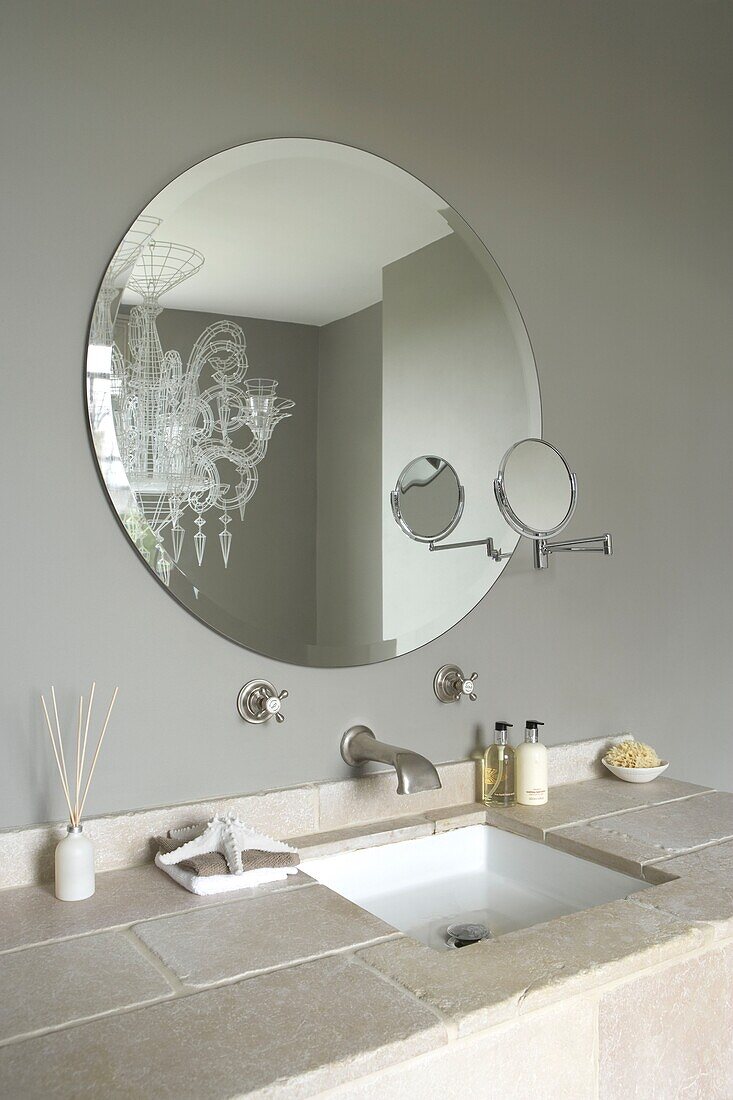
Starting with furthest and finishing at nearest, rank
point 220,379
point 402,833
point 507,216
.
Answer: point 507,216
point 402,833
point 220,379

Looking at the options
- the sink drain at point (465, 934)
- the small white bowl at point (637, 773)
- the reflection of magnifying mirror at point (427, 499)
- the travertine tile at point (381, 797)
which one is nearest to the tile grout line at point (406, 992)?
the sink drain at point (465, 934)

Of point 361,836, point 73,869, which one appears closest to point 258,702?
point 361,836

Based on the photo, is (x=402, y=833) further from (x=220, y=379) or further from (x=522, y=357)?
(x=522, y=357)

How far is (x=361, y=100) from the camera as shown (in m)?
1.77

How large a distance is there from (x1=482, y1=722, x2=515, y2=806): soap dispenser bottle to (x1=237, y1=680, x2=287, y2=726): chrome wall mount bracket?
484mm

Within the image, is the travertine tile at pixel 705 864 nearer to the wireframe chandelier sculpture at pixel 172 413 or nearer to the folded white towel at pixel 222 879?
the folded white towel at pixel 222 879

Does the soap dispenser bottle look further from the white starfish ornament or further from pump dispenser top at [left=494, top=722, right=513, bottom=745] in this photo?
the white starfish ornament

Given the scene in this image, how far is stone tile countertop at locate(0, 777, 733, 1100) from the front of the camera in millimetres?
918

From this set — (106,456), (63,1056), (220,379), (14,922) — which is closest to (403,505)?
(220,379)

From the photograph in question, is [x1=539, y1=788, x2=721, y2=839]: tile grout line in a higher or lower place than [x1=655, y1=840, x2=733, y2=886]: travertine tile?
lower

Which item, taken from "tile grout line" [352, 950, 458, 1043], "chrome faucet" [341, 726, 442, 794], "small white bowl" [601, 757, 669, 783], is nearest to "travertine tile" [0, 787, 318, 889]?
"chrome faucet" [341, 726, 442, 794]

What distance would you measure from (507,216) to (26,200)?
1.03 meters

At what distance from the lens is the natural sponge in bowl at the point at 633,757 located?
80.0 inches

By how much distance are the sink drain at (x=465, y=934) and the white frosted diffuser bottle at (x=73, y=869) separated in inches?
24.0
